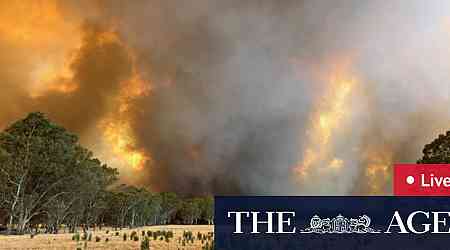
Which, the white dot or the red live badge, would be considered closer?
the red live badge

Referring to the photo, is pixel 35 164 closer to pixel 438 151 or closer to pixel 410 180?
pixel 438 151

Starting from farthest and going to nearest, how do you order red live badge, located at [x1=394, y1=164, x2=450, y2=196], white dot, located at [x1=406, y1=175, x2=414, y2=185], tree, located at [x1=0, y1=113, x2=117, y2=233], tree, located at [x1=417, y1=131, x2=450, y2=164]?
tree, located at [x1=0, y1=113, x2=117, y2=233] < tree, located at [x1=417, y1=131, x2=450, y2=164] < white dot, located at [x1=406, y1=175, x2=414, y2=185] < red live badge, located at [x1=394, y1=164, x2=450, y2=196]

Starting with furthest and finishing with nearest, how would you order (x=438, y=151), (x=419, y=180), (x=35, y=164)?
(x=35, y=164), (x=438, y=151), (x=419, y=180)

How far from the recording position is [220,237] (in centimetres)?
2334

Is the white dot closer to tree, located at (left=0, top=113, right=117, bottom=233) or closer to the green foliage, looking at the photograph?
the green foliage

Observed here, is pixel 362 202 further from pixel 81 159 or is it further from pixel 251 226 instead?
pixel 81 159

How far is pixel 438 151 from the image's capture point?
183 ft

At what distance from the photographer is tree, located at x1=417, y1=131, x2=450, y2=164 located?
179ft

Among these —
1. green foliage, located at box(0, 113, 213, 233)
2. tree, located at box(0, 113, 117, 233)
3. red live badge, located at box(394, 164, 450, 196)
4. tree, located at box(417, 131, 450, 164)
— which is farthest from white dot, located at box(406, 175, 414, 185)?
tree, located at box(0, 113, 117, 233)

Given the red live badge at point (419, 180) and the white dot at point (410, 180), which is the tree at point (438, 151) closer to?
the red live badge at point (419, 180)

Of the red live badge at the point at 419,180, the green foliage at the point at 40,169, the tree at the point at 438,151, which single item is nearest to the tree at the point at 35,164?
the green foliage at the point at 40,169

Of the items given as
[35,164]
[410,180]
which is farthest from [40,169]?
[410,180]

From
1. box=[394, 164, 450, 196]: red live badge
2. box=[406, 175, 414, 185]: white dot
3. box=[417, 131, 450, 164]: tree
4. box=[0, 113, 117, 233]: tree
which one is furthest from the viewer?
box=[0, 113, 117, 233]: tree

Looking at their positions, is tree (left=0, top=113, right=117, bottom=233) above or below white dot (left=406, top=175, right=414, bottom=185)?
above
